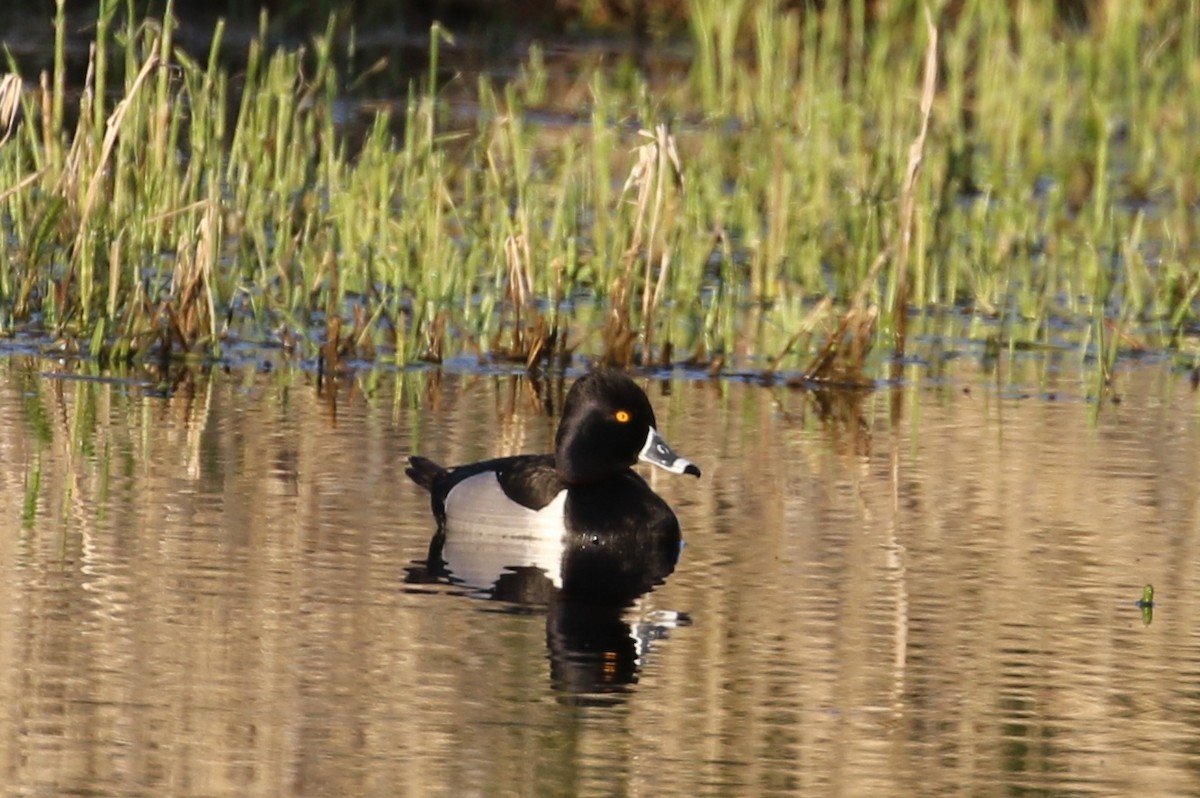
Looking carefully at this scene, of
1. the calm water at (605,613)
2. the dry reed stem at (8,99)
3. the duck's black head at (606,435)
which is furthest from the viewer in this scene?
the dry reed stem at (8,99)

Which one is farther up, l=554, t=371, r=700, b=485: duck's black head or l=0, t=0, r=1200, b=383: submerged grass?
l=0, t=0, r=1200, b=383: submerged grass

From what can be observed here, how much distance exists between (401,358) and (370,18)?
13.9 m

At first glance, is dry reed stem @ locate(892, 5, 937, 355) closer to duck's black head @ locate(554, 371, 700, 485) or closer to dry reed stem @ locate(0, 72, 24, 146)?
duck's black head @ locate(554, 371, 700, 485)

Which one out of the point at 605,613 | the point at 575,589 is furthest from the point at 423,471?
the point at 605,613

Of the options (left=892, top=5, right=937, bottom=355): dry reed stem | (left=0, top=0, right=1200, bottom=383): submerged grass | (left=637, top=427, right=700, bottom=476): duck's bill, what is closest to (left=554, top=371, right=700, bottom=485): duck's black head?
(left=637, top=427, right=700, bottom=476): duck's bill

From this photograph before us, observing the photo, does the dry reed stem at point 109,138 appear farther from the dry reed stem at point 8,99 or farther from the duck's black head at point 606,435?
the duck's black head at point 606,435

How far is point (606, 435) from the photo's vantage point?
8.77 metres

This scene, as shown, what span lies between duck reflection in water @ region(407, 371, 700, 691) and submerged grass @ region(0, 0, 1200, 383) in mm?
2159

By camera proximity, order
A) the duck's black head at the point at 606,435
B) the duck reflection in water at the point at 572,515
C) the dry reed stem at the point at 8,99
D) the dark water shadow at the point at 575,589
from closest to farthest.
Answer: the dark water shadow at the point at 575,589
the duck reflection in water at the point at 572,515
the duck's black head at the point at 606,435
the dry reed stem at the point at 8,99

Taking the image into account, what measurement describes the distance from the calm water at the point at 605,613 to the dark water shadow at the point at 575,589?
28mm

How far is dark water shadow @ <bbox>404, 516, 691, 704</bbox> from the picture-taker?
664cm

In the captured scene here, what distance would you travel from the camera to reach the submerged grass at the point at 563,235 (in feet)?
36.2

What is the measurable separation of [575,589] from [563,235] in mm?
4453

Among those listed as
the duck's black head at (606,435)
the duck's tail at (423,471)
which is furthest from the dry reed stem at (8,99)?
the duck's black head at (606,435)
